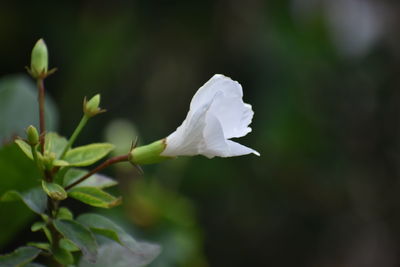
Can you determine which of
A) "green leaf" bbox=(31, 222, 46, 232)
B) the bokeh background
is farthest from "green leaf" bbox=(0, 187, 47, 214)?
the bokeh background

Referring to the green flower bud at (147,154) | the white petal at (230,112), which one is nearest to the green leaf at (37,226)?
the green flower bud at (147,154)

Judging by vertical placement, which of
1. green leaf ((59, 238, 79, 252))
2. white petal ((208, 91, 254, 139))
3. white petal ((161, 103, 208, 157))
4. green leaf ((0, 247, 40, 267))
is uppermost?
white petal ((208, 91, 254, 139))

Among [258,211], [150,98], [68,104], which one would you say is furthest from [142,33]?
[258,211]

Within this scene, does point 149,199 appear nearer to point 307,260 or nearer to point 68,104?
point 68,104

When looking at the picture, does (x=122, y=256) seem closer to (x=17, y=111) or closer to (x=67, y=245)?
(x=67, y=245)

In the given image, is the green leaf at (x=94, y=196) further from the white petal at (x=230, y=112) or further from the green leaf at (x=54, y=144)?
the white petal at (x=230, y=112)

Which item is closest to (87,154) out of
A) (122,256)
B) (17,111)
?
(122,256)

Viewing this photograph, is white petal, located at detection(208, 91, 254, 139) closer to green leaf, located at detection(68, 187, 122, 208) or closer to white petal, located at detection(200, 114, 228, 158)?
white petal, located at detection(200, 114, 228, 158)
